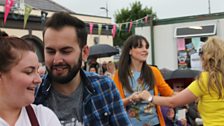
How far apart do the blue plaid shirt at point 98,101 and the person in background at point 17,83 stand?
397mm

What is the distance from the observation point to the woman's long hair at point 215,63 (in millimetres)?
3178

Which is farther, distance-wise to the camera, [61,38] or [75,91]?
[75,91]

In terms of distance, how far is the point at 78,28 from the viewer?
2020 mm

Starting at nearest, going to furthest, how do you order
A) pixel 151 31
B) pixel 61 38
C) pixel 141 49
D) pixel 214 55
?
pixel 61 38
pixel 214 55
pixel 141 49
pixel 151 31

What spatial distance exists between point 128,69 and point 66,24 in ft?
7.15

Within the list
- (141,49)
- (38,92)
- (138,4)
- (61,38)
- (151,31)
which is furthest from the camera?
(138,4)

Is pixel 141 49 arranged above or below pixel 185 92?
above

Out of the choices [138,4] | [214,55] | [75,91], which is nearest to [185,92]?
[214,55]

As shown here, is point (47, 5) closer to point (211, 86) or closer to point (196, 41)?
point (196, 41)

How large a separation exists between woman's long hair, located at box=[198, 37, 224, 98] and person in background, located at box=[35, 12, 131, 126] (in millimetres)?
1259

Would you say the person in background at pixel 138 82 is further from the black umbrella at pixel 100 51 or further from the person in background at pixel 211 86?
the black umbrella at pixel 100 51

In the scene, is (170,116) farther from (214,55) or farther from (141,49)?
(214,55)

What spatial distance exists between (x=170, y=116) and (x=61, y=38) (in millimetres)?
2704

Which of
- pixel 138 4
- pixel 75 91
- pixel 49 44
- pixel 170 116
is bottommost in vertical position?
pixel 170 116
